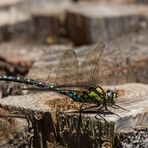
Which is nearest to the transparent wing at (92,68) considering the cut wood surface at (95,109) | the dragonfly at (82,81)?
the dragonfly at (82,81)

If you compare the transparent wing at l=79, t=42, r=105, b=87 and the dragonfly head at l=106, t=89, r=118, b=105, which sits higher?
the transparent wing at l=79, t=42, r=105, b=87

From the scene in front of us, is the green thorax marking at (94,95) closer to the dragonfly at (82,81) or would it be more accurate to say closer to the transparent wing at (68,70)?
the dragonfly at (82,81)

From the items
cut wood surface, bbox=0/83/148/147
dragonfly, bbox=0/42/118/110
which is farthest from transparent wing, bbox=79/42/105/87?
cut wood surface, bbox=0/83/148/147

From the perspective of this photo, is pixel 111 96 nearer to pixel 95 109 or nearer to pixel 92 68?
pixel 95 109

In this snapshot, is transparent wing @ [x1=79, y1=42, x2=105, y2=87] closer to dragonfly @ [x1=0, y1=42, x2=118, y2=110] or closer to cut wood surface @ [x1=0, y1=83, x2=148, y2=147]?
dragonfly @ [x1=0, y1=42, x2=118, y2=110]

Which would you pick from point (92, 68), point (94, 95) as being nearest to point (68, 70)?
point (92, 68)

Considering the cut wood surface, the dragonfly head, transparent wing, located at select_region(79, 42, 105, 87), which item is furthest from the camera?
transparent wing, located at select_region(79, 42, 105, 87)
